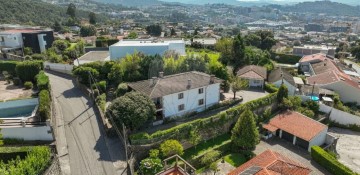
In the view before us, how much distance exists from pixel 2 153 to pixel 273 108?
38.1 meters

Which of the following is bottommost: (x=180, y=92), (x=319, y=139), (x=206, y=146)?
(x=319, y=139)

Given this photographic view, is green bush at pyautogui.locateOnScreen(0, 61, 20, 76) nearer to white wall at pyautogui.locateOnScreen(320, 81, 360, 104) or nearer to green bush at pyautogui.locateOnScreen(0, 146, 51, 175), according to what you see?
green bush at pyautogui.locateOnScreen(0, 146, 51, 175)

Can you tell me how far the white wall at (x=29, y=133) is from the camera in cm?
3200

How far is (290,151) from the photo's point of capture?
38.7 meters

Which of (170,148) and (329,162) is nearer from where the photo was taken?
(170,148)

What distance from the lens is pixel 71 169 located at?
29.0m

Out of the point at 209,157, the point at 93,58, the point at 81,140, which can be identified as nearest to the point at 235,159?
the point at 209,157

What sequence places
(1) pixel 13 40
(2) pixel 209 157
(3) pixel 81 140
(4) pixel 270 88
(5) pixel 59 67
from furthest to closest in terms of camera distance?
(1) pixel 13 40, (5) pixel 59 67, (4) pixel 270 88, (3) pixel 81 140, (2) pixel 209 157

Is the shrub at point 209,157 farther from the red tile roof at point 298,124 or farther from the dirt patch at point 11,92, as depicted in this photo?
the dirt patch at point 11,92

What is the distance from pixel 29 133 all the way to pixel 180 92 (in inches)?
754

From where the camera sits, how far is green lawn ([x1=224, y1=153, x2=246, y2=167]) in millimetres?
34662

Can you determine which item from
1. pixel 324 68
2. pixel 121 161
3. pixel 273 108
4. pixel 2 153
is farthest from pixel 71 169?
pixel 324 68

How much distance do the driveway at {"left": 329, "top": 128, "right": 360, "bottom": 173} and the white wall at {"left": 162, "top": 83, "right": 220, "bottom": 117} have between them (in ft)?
63.8

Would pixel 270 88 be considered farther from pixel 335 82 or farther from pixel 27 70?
pixel 27 70
